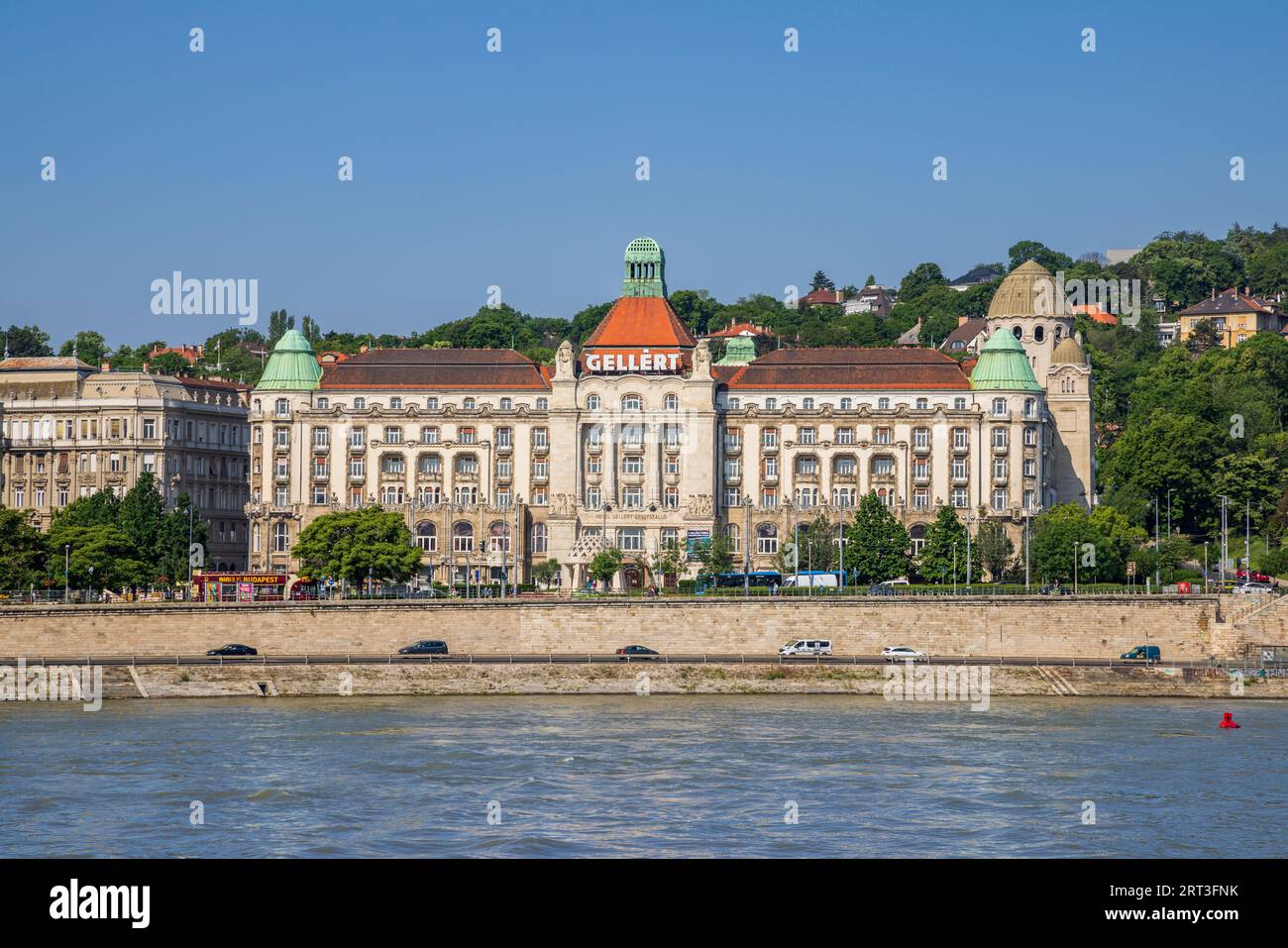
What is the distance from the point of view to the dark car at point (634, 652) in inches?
3866

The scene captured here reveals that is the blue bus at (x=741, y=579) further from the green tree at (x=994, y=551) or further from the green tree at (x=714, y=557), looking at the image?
the green tree at (x=994, y=551)

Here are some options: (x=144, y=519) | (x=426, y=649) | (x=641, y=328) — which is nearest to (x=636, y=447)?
(x=641, y=328)

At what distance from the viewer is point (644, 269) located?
146 meters

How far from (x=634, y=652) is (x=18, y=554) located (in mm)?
37721

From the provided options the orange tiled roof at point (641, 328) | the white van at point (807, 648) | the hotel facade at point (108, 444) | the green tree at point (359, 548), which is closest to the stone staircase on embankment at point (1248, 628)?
the white van at point (807, 648)

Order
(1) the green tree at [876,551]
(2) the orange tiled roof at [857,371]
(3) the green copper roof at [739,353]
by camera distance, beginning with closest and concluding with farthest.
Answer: (1) the green tree at [876,551]
(2) the orange tiled roof at [857,371]
(3) the green copper roof at [739,353]

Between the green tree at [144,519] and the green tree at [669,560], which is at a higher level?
the green tree at [144,519]

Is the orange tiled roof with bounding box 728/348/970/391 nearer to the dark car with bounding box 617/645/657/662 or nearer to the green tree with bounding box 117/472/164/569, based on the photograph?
the green tree with bounding box 117/472/164/569

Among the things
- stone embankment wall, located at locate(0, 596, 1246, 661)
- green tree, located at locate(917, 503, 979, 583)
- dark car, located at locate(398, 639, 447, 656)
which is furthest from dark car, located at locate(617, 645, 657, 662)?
green tree, located at locate(917, 503, 979, 583)

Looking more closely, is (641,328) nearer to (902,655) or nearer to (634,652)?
(634,652)

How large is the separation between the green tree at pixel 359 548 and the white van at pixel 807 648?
1087 inches
